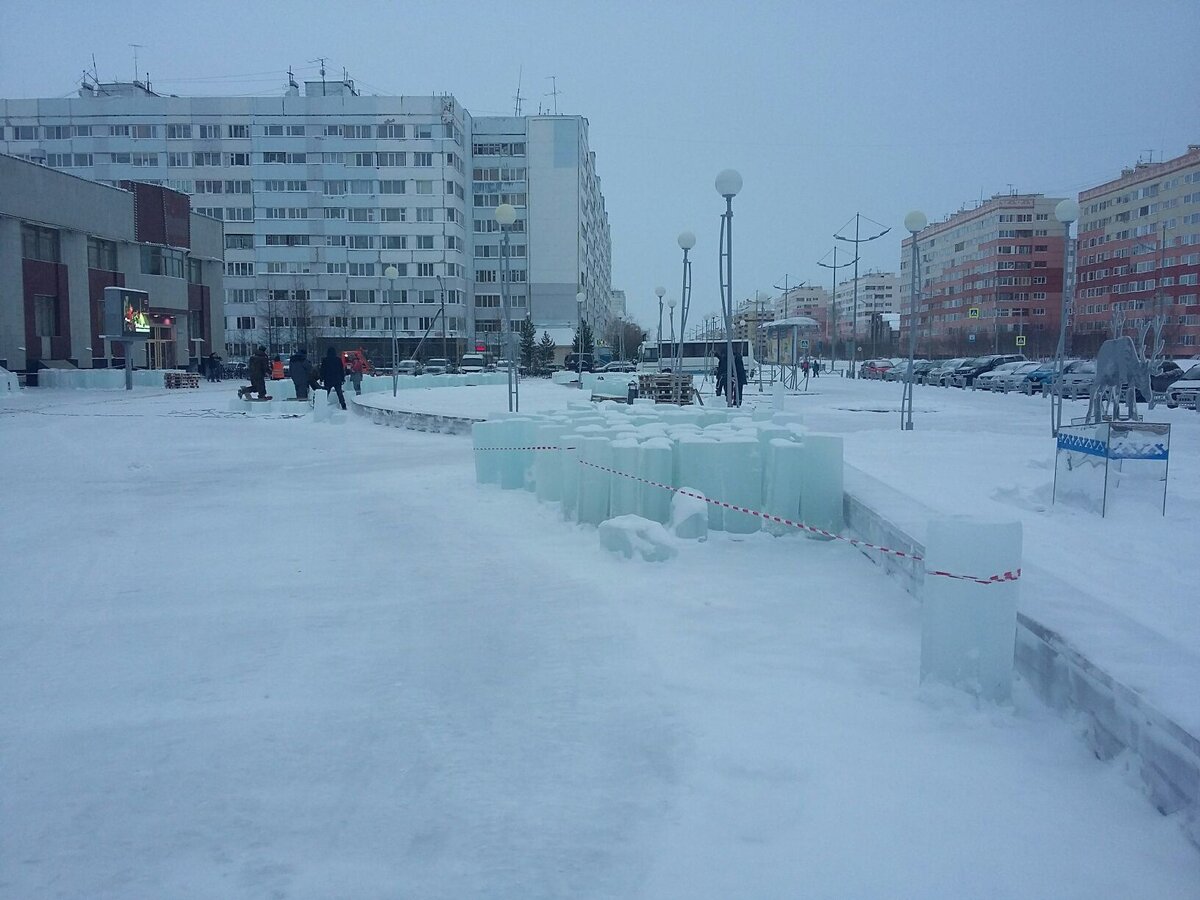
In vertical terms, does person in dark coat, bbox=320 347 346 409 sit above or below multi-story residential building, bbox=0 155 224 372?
below

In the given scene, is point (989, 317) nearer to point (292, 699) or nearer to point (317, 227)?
point (317, 227)

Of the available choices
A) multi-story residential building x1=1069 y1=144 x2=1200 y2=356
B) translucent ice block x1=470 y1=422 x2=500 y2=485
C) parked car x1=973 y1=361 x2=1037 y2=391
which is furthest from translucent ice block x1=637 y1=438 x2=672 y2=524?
multi-story residential building x1=1069 y1=144 x2=1200 y2=356

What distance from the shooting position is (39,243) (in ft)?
146

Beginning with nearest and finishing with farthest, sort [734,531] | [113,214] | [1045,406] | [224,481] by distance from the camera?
[734,531]
[224,481]
[1045,406]
[113,214]

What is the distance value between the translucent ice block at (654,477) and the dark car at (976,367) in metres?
36.9

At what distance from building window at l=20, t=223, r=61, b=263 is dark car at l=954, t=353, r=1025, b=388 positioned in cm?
4328

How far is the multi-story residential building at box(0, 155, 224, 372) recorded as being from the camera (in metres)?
41.6

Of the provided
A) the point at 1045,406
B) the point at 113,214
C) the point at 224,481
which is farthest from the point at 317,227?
the point at 224,481

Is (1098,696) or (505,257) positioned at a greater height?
(505,257)

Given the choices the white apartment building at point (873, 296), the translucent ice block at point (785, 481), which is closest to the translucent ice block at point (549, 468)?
the translucent ice block at point (785, 481)

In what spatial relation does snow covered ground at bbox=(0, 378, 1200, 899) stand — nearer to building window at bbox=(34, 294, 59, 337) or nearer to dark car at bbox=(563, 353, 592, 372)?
building window at bbox=(34, 294, 59, 337)

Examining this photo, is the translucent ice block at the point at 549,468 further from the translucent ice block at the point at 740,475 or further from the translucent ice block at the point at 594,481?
the translucent ice block at the point at 740,475

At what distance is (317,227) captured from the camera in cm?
7662

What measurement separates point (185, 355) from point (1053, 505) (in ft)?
184
